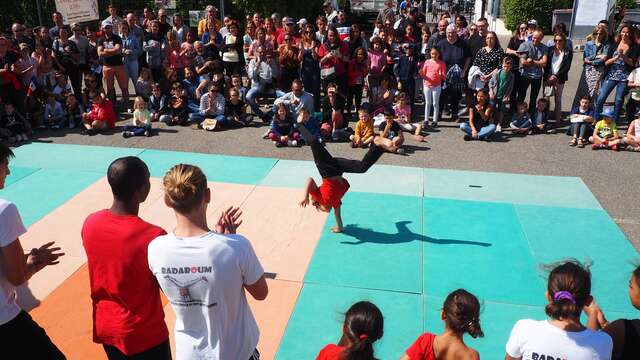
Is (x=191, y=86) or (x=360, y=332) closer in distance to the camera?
(x=360, y=332)

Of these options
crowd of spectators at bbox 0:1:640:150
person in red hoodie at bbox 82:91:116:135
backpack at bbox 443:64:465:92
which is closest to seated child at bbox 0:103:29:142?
crowd of spectators at bbox 0:1:640:150

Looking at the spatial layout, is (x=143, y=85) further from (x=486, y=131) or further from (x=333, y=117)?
(x=486, y=131)

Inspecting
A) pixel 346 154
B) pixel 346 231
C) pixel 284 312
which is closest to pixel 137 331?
pixel 284 312

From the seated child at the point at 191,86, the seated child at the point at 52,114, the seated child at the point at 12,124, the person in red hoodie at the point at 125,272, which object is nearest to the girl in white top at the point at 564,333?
the person in red hoodie at the point at 125,272

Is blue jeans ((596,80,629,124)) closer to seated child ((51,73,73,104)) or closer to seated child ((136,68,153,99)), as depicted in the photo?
seated child ((136,68,153,99))

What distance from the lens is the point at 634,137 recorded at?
31.0 feet

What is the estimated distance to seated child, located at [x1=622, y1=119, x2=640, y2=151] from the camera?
942 cm

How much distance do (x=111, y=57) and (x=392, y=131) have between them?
6.42 m

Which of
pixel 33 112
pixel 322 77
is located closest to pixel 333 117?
pixel 322 77

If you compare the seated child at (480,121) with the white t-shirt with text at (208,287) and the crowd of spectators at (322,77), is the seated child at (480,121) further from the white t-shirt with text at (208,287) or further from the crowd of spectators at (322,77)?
the white t-shirt with text at (208,287)

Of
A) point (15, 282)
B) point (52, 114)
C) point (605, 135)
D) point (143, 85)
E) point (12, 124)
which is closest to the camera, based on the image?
point (15, 282)

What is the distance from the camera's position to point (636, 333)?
286cm

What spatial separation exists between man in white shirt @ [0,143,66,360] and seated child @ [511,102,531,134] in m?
9.30

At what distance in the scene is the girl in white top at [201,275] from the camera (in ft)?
8.37
